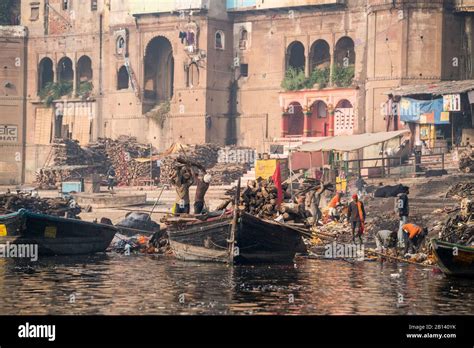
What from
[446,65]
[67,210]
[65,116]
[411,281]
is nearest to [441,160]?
[446,65]

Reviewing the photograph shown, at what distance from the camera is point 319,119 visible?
62219mm

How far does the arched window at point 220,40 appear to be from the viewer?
206 feet

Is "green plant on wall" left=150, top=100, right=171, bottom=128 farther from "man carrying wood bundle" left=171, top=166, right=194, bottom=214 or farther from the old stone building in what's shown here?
A: "man carrying wood bundle" left=171, top=166, right=194, bottom=214

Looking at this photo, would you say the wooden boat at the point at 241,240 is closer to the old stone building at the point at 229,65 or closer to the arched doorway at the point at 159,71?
the old stone building at the point at 229,65

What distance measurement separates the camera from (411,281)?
30.7m

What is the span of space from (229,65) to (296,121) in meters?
4.43

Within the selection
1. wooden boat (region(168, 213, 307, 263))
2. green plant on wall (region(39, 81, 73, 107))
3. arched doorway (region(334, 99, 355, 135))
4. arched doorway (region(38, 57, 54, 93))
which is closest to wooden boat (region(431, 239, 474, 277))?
wooden boat (region(168, 213, 307, 263))

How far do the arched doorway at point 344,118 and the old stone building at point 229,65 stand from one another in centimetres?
6

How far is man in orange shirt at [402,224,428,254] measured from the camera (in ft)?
116

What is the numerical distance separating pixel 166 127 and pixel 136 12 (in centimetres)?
606

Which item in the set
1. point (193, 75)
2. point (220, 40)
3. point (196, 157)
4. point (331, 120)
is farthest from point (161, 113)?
point (331, 120)

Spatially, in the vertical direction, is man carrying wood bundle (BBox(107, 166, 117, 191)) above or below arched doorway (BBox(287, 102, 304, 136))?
below

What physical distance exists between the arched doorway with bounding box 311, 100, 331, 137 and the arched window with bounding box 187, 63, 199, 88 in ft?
19.7
